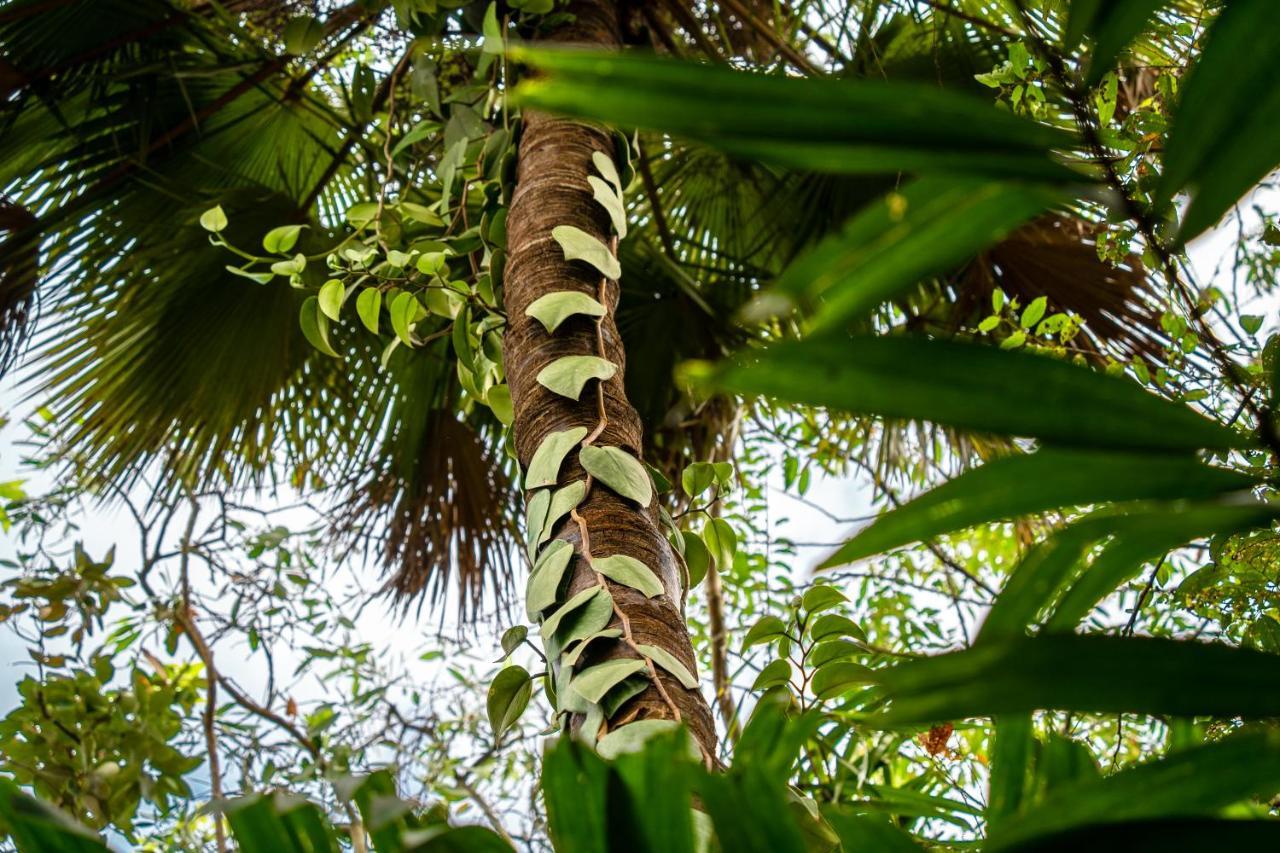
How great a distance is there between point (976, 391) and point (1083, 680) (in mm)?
76

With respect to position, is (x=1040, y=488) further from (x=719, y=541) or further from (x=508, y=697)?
(x=719, y=541)

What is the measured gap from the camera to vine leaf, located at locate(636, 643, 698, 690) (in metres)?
0.67

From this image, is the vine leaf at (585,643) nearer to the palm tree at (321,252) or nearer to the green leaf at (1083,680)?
the green leaf at (1083,680)

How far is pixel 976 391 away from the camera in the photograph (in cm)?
25

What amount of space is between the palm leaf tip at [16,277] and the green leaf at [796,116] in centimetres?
194

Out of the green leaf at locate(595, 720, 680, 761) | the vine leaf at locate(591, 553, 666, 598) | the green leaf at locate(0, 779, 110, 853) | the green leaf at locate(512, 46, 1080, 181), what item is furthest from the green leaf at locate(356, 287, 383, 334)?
the green leaf at locate(512, 46, 1080, 181)

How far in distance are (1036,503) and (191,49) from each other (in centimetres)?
211

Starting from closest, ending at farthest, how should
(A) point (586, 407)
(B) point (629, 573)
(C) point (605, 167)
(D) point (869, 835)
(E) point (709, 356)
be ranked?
(D) point (869, 835)
(B) point (629, 573)
(A) point (586, 407)
(C) point (605, 167)
(E) point (709, 356)

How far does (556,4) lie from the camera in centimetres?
131

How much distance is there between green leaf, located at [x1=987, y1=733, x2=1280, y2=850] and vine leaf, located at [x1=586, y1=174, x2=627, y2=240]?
867mm

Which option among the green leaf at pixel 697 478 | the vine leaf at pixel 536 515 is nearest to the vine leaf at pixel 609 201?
the green leaf at pixel 697 478

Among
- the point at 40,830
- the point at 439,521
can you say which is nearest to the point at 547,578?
the point at 40,830

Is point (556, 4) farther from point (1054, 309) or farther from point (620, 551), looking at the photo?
point (1054, 309)

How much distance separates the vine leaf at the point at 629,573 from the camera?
2.37 feet
